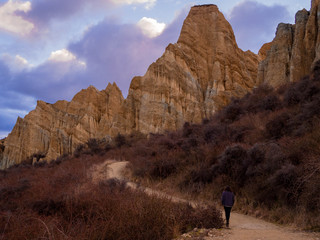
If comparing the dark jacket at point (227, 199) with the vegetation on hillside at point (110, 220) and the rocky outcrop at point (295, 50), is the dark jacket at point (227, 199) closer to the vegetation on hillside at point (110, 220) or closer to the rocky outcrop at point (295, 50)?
the vegetation on hillside at point (110, 220)

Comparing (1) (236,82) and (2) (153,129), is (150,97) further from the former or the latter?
(1) (236,82)

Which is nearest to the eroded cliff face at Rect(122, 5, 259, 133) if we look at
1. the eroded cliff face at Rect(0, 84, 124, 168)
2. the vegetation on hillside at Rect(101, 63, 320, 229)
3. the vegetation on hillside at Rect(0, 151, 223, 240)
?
the eroded cliff face at Rect(0, 84, 124, 168)

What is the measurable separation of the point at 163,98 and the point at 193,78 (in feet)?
25.7

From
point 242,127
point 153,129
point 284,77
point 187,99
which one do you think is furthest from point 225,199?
point 187,99

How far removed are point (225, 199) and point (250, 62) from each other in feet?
169

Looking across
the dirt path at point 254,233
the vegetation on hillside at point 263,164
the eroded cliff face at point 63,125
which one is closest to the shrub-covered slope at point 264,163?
the vegetation on hillside at point 263,164

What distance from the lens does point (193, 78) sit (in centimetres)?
4500

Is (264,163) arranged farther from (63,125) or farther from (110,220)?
(63,125)

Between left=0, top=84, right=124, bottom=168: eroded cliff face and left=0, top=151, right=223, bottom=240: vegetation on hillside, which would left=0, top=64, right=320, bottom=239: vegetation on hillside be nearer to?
left=0, top=151, right=223, bottom=240: vegetation on hillside

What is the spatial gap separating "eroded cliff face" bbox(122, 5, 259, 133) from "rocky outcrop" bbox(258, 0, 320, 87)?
1262 cm

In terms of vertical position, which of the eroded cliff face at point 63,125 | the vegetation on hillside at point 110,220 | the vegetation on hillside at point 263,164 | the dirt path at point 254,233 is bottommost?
the dirt path at point 254,233

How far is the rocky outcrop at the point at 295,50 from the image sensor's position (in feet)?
83.6

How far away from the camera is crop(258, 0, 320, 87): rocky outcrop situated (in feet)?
83.6

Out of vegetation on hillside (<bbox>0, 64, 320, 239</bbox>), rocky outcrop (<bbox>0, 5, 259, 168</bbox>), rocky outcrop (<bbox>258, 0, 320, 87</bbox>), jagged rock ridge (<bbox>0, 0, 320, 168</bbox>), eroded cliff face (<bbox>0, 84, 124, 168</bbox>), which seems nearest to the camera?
vegetation on hillside (<bbox>0, 64, 320, 239</bbox>)
